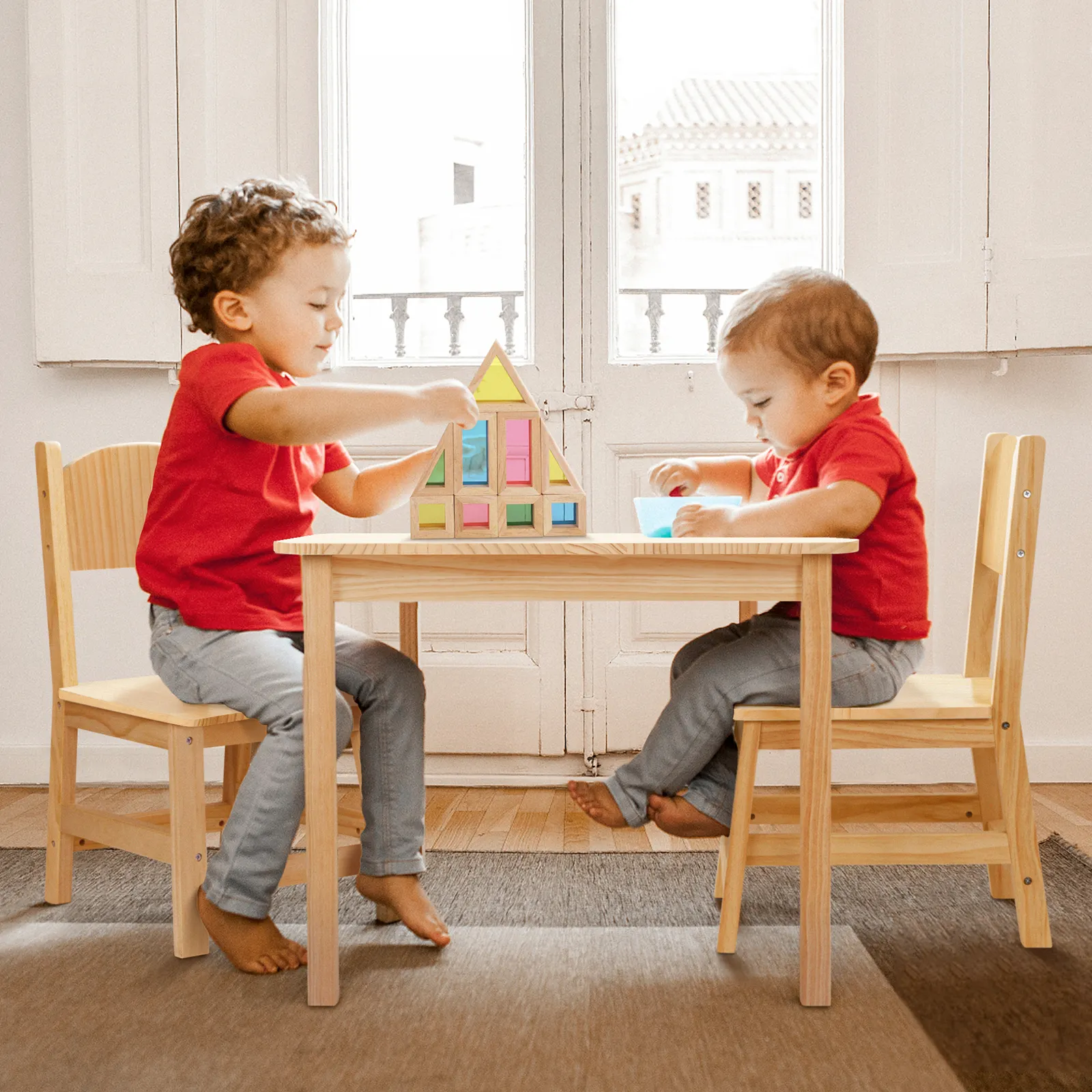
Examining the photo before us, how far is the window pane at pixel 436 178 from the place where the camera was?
2.71 meters

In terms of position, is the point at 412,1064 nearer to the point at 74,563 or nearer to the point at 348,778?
the point at 74,563

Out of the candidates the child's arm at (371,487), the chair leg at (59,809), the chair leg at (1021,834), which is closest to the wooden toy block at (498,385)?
the child's arm at (371,487)

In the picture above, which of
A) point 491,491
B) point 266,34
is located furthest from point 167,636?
point 266,34

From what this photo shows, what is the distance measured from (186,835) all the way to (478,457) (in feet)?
2.22

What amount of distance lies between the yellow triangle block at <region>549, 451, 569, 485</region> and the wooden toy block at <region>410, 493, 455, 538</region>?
0.13m

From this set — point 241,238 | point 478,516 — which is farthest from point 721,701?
point 241,238

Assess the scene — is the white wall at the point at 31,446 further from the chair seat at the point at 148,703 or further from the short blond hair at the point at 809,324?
the short blond hair at the point at 809,324

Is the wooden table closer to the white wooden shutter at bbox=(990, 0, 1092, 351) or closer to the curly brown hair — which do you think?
the curly brown hair

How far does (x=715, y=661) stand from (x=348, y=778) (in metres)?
1.37

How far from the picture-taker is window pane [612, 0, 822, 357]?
8.77ft

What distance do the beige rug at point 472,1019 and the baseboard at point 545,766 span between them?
0.99 m

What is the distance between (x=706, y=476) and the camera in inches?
77.6

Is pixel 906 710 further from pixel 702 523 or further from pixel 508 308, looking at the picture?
pixel 508 308

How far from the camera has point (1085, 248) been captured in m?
2.40
